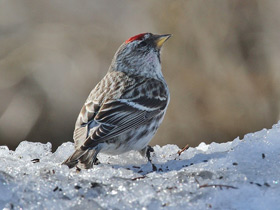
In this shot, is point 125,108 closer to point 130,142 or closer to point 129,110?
point 129,110

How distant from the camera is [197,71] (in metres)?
6.98

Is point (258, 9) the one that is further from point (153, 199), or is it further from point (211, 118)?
point (153, 199)

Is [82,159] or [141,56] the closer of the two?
[82,159]

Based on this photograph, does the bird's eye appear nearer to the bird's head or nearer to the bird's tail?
the bird's head

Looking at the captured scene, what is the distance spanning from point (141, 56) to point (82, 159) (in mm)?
1350

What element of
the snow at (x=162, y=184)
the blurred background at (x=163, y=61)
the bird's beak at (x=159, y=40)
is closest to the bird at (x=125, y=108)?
the bird's beak at (x=159, y=40)

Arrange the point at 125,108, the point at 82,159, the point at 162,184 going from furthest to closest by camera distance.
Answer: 1. the point at 125,108
2. the point at 82,159
3. the point at 162,184

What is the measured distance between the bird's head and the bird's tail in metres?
1.16

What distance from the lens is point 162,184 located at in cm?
Answer: 282

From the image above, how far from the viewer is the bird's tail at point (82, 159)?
132 inches

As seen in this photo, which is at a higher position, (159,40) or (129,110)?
(159,40)

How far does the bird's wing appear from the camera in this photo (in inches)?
144

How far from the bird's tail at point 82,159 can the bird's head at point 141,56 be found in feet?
3.80

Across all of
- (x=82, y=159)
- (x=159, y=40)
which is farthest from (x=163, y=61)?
(x=82, y=159)
